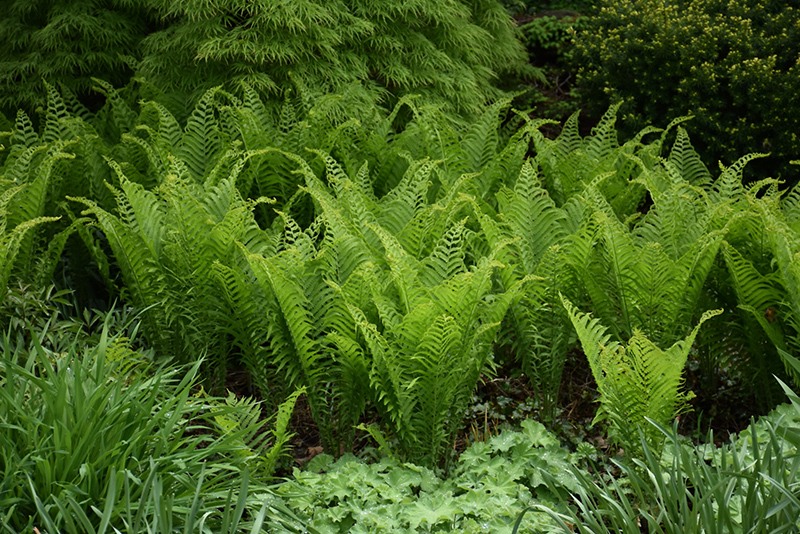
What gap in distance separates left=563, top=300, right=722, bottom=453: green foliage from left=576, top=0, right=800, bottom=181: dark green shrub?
328cm

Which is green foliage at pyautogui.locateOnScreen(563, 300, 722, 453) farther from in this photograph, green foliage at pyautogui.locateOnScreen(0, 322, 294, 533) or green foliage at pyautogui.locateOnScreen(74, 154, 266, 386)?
green foliage at pyautogui.locateOnScreen(74, 154, 266, 386)

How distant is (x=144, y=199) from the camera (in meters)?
4.31

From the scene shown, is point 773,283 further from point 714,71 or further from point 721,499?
point 714,71

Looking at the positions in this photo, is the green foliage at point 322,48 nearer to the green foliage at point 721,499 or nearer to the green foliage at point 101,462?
the green foliage at point 101,462

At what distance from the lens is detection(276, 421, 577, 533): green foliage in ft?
10.4

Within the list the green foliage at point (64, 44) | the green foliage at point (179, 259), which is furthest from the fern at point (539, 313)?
the green foliage at point (64, 44)

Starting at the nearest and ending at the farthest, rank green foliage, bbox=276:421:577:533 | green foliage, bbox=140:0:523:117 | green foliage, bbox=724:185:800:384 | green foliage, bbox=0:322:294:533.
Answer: green foliage, bbox=0:322:294:533 → green foliage, bbox=276:421:577:533 → green foliage, bbox=724:185:800:384 → green foliage, bbox=140:0:523:117

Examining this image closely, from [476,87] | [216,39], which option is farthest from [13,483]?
[476,87]

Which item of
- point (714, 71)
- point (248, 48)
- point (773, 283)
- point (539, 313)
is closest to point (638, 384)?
point (539, 313)

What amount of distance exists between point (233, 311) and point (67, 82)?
3.15 m

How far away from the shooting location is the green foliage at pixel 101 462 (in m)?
Result: 2.80

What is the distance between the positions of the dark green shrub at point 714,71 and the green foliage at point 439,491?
11.8 ft

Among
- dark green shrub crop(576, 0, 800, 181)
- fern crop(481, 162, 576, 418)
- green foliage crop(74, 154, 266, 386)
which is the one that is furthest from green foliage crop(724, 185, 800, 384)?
dark green shrub crop(576, 0, 800, 181)

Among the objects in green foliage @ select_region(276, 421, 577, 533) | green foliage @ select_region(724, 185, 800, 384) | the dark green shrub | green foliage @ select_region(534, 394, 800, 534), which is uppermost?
the dark green shrub
